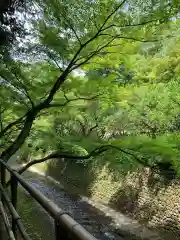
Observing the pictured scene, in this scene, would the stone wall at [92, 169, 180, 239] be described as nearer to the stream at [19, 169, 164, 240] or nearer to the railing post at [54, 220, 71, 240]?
the stream at [19, 169, 164, 240]

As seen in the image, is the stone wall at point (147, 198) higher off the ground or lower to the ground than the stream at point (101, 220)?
higher

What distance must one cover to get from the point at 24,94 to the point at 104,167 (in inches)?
352

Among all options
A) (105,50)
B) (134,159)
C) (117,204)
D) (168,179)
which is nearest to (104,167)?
(117,204)

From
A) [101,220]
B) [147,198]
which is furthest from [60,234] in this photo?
[101,220]

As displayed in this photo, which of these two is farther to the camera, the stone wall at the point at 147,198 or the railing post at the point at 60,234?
the stone wall at the point at 147,198

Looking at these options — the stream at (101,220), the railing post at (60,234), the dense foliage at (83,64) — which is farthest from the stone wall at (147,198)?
the railing post at (60,234)

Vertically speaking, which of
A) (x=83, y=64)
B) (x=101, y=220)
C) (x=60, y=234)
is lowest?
(x=101, y=220)

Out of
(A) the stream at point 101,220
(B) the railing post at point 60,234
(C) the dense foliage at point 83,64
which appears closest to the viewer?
(B) the railing post at point 60,234

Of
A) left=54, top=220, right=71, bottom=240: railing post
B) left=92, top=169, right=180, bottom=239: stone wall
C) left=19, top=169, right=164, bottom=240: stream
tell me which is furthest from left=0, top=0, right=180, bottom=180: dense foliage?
left=54, top=220, right=71, bottom=240: railing post

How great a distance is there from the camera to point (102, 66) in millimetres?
6117

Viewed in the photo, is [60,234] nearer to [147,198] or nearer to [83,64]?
[83,64]

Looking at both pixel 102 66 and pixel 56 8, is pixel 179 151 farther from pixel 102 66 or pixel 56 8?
pixel 56 8

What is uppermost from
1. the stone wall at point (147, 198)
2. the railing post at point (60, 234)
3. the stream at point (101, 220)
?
the railing post at point (60, 234)

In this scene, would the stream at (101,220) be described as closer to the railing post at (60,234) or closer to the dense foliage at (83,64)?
the dense foliage at (83,64)
